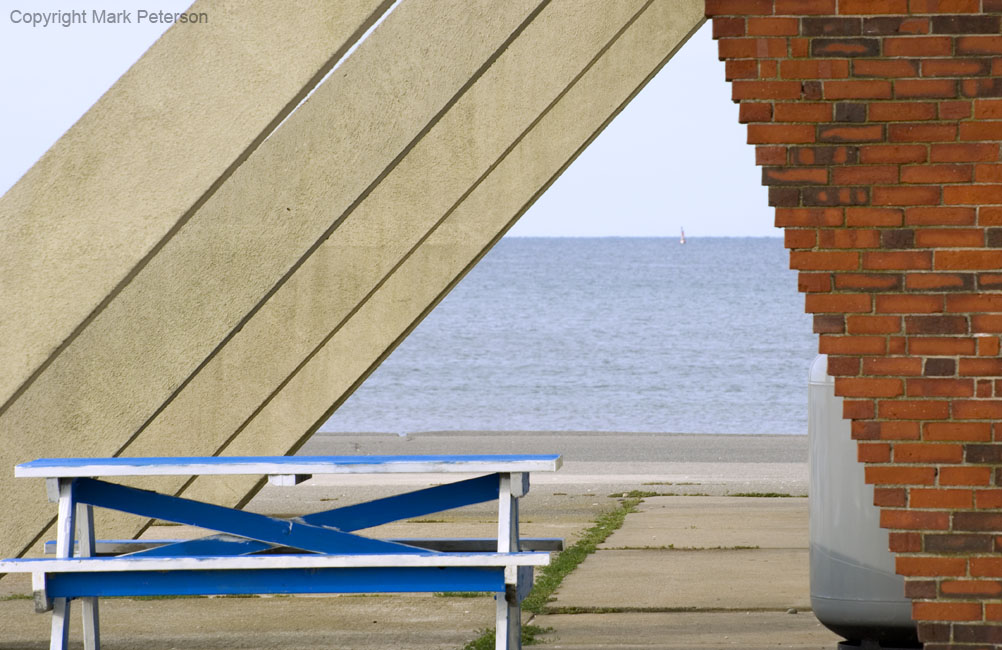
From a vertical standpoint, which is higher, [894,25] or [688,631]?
[894,25]

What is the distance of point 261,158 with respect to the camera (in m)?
5.11

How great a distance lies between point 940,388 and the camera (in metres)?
4.25

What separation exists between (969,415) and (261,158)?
111 inches

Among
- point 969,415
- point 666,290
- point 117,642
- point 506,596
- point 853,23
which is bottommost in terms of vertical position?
point 117,642

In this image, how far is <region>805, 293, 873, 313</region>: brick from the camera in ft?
14.0

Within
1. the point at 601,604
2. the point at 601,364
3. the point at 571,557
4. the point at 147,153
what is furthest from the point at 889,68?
the point at 601,364

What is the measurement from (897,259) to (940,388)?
0.45 metres

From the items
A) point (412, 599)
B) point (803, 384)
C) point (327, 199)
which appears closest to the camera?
point (327, 199)

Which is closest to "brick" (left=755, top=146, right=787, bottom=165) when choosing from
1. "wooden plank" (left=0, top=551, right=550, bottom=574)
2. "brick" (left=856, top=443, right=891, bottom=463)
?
"brick" (left=856, top=443, right=891, bottom=463)

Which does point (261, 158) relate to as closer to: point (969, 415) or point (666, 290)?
point (969, 415)

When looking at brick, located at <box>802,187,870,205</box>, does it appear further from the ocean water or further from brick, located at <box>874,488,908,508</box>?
the ocean water

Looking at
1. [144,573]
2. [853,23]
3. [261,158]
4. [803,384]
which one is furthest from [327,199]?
[803,384]

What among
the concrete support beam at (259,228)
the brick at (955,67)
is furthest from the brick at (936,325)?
the concrete support beam at (259,228)

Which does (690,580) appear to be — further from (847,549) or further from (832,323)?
(832,323)
